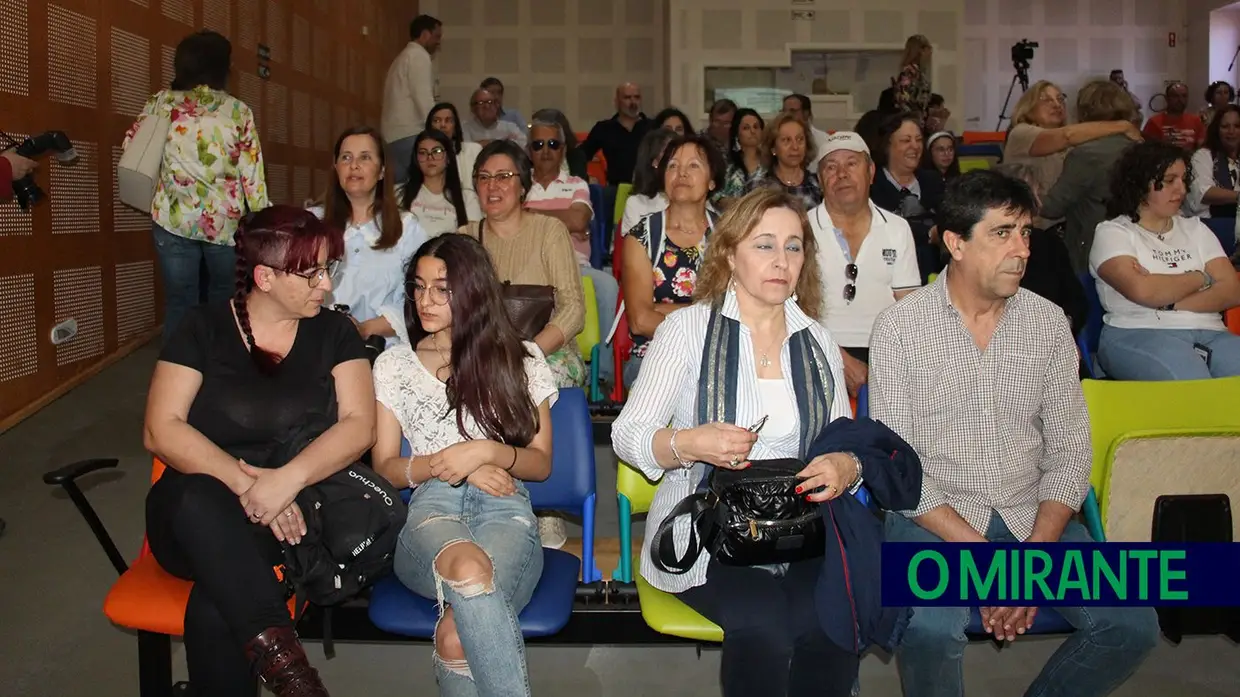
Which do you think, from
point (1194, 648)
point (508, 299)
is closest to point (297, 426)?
point (508, 299)

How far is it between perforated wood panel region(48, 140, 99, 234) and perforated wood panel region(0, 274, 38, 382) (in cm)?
35

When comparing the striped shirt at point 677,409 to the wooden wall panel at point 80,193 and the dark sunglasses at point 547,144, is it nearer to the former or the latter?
the wooden wall panel at point 80,193

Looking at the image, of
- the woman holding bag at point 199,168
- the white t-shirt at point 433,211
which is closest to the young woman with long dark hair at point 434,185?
the white t-shirt at point 433,211

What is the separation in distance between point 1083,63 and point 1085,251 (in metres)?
10.1

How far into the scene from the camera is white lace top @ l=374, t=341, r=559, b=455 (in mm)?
2578

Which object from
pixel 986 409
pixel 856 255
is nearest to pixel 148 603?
pixel 986 409

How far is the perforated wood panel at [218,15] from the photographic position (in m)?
6.52

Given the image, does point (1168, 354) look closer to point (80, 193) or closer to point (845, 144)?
point (845, 144)

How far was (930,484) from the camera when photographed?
96.1 inches

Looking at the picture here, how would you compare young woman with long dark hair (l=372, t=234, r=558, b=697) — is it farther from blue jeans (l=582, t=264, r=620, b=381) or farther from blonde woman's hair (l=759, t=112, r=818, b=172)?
blonde woman's hair (l=759, t=112, r=818, b=172)

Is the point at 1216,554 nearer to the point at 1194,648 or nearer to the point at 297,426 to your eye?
the point at 1194,648

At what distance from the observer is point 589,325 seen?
13.5 feet

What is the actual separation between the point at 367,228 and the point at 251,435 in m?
1.58

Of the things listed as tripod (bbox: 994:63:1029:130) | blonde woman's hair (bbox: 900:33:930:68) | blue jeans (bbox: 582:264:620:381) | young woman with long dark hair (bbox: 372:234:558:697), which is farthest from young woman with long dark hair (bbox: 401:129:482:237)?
tripod (bbox: 994:63:1029:130)
